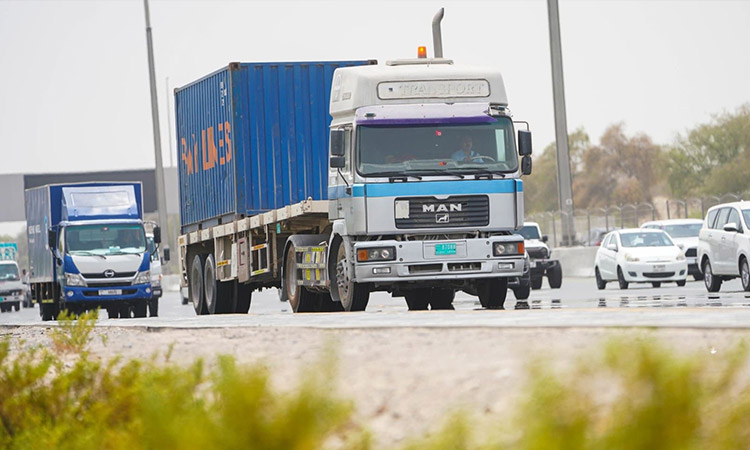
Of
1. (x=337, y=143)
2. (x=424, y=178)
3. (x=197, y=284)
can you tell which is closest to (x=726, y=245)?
(x=197, y=284)

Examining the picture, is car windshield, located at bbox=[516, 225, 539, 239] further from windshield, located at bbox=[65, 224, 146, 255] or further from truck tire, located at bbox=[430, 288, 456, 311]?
truck tire, located at bbox=[430, 288, 456, 311]

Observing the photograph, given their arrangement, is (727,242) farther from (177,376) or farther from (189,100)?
(177,376)

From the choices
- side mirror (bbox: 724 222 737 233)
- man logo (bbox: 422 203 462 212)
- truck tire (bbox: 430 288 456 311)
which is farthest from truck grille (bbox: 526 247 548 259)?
man logo (bbox: 422 203 462 212)

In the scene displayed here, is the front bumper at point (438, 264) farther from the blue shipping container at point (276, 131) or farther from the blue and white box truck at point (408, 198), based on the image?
the blue shipping container at point (276, 131)

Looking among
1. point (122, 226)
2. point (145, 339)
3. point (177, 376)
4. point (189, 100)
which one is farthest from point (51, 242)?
point (177, 376)

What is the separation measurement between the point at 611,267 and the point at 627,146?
90945 mm

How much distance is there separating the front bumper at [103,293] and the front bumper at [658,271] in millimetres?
10680

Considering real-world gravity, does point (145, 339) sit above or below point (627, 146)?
below

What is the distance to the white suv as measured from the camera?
82.3ft

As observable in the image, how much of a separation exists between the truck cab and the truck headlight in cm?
1

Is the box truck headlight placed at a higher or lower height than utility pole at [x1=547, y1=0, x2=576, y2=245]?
lower

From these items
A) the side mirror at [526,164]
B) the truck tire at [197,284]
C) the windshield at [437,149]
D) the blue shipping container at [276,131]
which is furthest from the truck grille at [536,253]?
the windshield at [437,149]

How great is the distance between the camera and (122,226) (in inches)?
1261

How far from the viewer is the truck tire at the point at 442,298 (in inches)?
871
